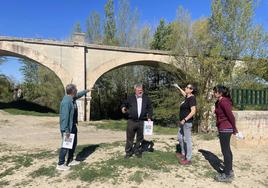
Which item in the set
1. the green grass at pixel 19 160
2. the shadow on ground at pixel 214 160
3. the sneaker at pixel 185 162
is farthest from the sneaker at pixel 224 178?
the green grass at pixel 19 160

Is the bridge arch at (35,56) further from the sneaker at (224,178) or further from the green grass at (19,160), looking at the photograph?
the sneaker at (224,178)

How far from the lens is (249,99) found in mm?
11188

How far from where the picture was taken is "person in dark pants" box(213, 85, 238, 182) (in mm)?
6254

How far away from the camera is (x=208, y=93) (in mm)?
18438

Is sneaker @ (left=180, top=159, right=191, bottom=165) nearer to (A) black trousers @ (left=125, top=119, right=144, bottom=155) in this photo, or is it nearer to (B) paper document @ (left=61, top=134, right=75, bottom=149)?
(A) black trousers @ (left=125, top=119, right=144, bottom=155)

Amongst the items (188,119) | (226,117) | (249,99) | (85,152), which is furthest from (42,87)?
(226,117)

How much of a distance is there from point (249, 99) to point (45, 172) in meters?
7.25

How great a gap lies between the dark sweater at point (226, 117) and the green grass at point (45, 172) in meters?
3.12

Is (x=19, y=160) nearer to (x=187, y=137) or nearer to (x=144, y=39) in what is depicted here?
(x=187, y=137)

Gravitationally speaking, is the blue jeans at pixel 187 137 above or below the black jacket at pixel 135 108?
below

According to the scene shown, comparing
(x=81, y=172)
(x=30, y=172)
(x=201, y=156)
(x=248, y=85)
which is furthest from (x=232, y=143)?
(x=248, y=85)

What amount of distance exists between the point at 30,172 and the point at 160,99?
14.1m

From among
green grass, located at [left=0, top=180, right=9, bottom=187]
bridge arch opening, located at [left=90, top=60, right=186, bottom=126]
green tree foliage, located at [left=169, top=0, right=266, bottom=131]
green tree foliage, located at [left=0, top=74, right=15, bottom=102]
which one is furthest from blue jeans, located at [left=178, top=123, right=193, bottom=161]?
green tree foliage, located at [left=0, top=74, right=15, bottom=102]

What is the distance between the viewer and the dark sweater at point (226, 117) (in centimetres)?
624
